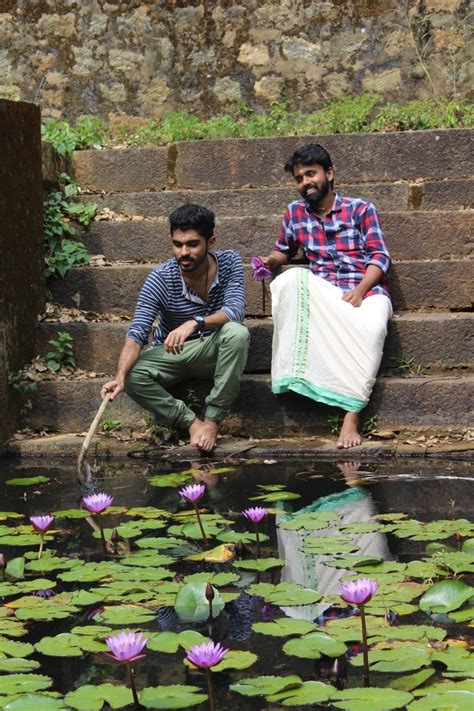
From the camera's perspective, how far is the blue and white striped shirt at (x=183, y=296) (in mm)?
5727

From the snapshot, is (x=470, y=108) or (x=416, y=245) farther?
(x=470, y=108)

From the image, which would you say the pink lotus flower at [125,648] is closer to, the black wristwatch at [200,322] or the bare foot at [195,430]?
the bare foot at [195,430]

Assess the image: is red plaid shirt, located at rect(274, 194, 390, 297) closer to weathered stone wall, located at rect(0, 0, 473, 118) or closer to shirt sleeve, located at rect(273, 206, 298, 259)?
shirt sleeve, located at rect(273, 206, 298, 259)

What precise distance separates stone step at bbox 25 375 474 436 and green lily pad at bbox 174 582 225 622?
8.78 ft

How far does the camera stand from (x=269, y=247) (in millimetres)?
6852

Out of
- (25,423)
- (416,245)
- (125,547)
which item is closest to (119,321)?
(25,423)

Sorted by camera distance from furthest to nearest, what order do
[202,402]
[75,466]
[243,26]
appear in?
[243,26]
[202,402]
[75,466]

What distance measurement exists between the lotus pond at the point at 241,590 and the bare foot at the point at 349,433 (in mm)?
291

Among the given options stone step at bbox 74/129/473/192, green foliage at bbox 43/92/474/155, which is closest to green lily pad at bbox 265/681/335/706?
stone step at bbox 74/129/473/192

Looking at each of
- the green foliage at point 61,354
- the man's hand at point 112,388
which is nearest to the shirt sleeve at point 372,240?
the man's hand at point 112,388

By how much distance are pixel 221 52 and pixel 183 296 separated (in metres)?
3.96

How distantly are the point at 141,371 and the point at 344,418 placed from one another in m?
1.03

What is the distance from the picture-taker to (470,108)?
8.03 meters

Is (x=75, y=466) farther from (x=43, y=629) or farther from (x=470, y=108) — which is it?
(x=470, y=108)
